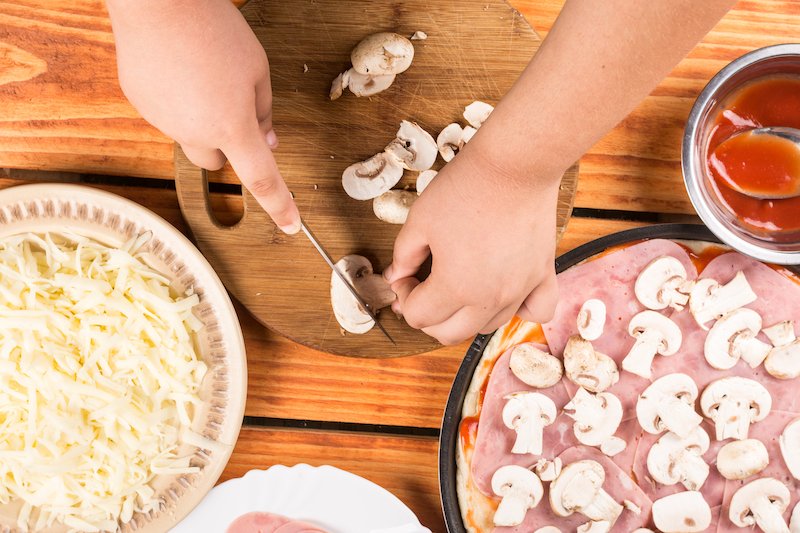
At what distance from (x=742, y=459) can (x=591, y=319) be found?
13.1 inches

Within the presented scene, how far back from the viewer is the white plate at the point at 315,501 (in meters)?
1.11

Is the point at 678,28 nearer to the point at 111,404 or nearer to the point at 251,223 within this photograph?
the point at 251,223

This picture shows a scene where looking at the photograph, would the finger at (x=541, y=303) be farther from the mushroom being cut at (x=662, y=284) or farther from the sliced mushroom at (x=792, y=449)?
the sliced mushroom at (x=792, y=449)

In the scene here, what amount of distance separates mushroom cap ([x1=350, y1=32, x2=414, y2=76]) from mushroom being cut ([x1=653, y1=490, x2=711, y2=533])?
822 millimetres

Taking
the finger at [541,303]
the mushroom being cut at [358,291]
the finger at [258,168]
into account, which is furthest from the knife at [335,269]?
the finger at [541,303]

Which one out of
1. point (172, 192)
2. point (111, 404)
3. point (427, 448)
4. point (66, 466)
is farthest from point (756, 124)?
point (66, 466)

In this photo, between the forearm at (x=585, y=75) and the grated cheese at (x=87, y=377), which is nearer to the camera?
the forearm at (x=585, y=75)

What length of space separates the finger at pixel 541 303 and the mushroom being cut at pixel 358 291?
0.70 feet

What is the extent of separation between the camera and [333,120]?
3.49 feet

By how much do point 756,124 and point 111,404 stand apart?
1.07m

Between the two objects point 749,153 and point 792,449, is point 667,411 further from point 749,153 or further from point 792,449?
point 749,153

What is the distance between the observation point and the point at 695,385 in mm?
1081

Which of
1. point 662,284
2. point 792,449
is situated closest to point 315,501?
point 662,284

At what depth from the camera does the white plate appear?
1.11m
